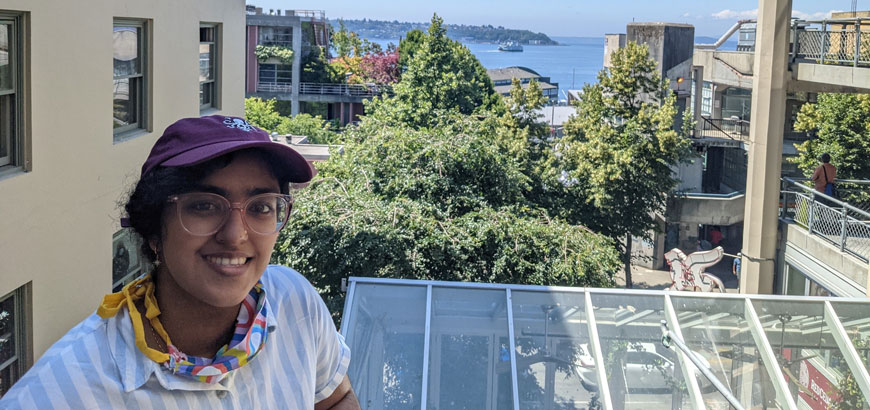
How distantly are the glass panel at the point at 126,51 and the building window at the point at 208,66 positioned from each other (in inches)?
96.3

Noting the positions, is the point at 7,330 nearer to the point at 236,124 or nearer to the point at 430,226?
the point at 236,124

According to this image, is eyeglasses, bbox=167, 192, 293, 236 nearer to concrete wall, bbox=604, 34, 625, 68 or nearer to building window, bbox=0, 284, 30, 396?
building window, bbox=0, 284, 30, 396

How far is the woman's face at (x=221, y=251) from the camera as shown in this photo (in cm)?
217

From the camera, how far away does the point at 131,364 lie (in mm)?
2006

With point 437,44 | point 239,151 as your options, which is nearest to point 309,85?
point 437,44

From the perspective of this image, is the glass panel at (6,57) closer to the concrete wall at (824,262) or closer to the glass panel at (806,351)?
the glass panel at (806,351)

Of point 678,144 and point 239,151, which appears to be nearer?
point 239,151

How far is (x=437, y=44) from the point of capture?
35.2 metres

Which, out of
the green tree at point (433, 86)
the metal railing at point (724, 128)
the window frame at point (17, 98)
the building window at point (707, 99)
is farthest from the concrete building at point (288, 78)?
the window frame at point (17, 98)

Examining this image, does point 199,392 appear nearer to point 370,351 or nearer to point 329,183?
point 370,351

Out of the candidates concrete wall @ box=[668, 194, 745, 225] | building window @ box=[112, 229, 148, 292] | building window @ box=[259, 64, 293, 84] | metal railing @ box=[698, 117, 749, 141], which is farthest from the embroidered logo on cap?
building window @ box=[259, 64, 293, 84]

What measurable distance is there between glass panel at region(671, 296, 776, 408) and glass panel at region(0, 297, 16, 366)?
635 cm

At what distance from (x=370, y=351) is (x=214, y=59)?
19.3 ft

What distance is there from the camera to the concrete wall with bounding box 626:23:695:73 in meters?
45.3
